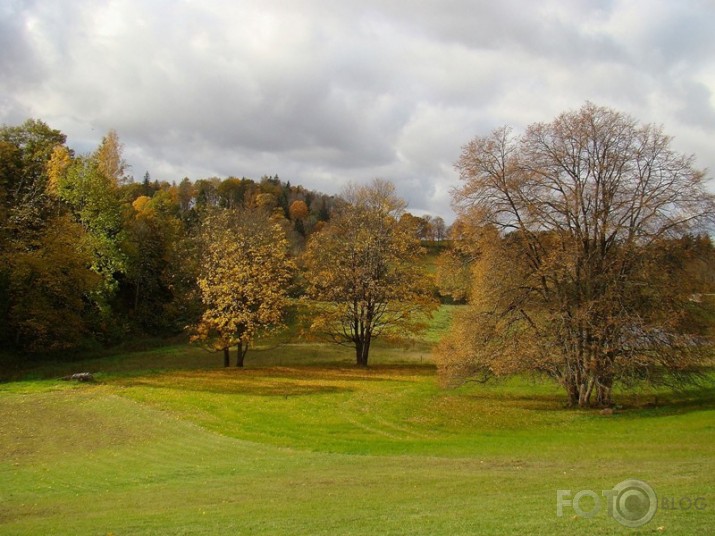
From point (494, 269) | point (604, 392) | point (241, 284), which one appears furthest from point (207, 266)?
point (604, 392)

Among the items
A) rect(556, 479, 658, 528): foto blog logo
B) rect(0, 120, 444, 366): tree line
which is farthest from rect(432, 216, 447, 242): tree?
rect(556, 479, 658, 528): foto blog logo

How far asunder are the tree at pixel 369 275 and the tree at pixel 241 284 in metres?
3.48

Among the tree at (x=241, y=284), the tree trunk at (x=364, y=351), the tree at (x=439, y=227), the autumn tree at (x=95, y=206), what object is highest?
the tree at (x=439, y=227)

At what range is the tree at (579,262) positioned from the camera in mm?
26828

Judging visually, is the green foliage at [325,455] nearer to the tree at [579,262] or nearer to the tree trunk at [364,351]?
the tree at [579,262]

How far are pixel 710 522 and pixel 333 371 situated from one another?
37.3 metres

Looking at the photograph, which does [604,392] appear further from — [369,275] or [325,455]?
[369,275]

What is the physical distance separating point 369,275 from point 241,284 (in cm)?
1087

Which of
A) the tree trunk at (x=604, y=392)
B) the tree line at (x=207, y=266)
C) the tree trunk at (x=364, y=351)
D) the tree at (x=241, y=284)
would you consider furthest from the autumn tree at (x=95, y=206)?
the tree trunk at (x=604, y=392)

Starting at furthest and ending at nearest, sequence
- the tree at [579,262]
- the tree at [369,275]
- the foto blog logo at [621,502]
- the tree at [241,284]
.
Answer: the tree at [369,275] < the tree at [241,284] < the tree at [579,262] < the foto blog logo at [621,502]

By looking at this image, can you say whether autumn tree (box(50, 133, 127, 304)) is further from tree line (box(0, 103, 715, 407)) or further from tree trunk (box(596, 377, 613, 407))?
tree trunk (box(596, 377, 613, 407))

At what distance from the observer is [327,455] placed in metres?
20.4

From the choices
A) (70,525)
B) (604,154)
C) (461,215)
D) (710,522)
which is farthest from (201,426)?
(604,154)

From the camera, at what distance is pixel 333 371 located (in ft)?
148
